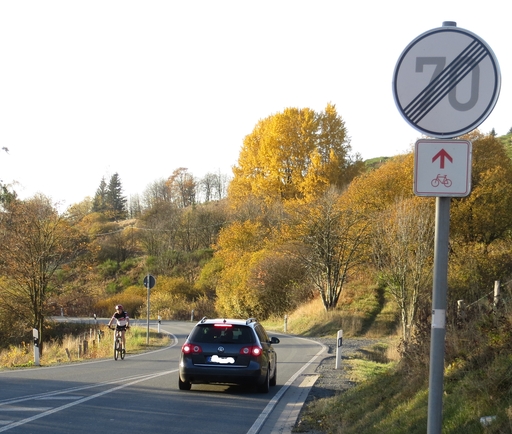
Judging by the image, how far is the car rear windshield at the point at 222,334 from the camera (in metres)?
14.1

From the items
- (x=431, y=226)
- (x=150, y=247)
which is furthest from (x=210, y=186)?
(x=431, y=226)

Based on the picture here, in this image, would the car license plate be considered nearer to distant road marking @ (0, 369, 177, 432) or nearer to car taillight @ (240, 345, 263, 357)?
car taillight @ (240, 345, 263, 357)

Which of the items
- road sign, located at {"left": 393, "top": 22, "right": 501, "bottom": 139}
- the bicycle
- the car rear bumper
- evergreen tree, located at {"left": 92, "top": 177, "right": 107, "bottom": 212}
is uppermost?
evergreen tree, located at {"left": 92, "top": 177, "right": 107, "bottom": 212}

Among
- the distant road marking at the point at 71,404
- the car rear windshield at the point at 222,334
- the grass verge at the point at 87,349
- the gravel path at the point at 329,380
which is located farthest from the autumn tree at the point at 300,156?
the car rear windshield at the point at 222,334

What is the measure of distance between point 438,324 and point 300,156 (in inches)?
2250

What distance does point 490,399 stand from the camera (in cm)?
693

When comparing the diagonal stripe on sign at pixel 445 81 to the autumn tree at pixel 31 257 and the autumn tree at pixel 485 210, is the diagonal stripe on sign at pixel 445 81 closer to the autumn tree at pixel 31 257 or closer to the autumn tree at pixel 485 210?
the autumn tree at pixel 31 257

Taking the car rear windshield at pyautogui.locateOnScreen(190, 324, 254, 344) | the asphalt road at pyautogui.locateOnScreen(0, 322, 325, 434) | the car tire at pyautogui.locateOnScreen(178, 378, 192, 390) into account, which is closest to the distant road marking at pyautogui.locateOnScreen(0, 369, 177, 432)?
the asphalt road at pyautogui.locateOnScreen(0, 322, 325, 434)

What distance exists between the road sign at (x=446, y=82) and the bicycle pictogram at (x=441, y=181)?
0.25 metres

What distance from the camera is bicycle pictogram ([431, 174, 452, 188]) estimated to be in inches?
165

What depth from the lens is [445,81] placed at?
4.23m

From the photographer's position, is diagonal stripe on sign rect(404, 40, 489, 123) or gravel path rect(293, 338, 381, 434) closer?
diagonal stripe on sign rect(404, 40, 489, 123)

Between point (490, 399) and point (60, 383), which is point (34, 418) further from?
point (490, 399)

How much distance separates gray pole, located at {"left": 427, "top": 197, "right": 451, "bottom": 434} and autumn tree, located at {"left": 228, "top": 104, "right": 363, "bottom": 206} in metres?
54.4
